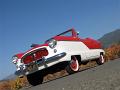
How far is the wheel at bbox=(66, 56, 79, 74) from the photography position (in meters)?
11.5

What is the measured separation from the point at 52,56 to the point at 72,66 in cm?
90

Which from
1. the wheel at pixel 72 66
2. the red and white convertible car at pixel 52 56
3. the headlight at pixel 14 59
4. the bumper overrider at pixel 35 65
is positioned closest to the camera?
the bumper overrider at pixel 35 65

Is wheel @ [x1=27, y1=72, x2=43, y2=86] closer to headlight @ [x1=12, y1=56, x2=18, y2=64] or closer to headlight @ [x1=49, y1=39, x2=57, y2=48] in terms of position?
headlight @ [x1=12, y1=56, x2=18, y2=64]

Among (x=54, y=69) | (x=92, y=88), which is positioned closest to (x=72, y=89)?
(x=92, y=88)

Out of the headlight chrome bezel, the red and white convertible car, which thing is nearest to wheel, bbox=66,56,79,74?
the red and white convertible car

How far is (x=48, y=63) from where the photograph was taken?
1116 centimetres

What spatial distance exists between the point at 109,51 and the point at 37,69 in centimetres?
1242

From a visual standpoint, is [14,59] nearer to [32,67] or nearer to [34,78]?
[34,78]

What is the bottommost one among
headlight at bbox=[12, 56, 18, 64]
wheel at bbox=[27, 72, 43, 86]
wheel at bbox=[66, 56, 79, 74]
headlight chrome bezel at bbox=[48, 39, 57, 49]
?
wheel at bbox=[27, 72, 43, 86]

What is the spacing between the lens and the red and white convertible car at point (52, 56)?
36.9ft

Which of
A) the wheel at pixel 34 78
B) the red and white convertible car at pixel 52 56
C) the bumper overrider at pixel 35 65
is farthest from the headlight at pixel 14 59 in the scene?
the wheel at pixel 34 78

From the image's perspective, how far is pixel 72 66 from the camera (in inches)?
459

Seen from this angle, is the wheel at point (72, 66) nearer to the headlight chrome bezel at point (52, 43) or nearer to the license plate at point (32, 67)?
the headlight chrome bezel at point (52, 43)

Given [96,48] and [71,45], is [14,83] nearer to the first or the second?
[96,48]
